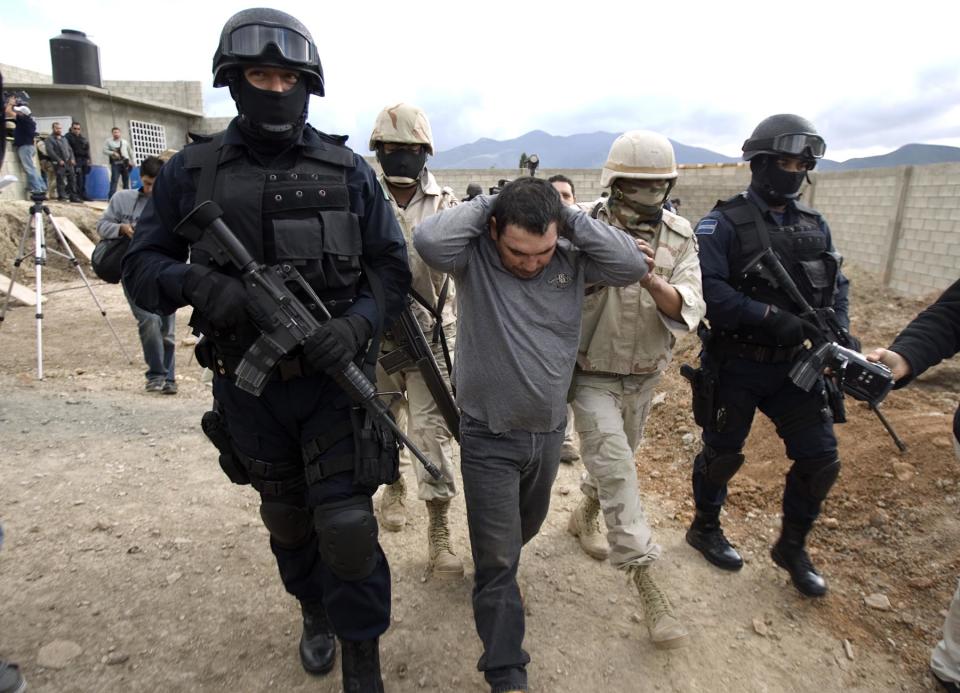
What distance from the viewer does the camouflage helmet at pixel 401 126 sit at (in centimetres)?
318

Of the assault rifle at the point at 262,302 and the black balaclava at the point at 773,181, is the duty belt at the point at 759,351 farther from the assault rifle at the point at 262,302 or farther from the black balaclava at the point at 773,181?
the assault rifle at the point at 262,302

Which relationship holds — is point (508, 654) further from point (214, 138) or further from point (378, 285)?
point (214, 138)

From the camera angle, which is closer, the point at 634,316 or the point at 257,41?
the point at 257,41

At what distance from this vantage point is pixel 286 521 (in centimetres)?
233

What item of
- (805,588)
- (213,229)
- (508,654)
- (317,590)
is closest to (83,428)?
(317,590)

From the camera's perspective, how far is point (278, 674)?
246 cm

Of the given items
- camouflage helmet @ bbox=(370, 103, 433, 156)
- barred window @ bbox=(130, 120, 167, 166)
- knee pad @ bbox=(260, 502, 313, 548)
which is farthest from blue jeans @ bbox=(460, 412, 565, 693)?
barred window @ bbox=(130, 120, 167, 166)

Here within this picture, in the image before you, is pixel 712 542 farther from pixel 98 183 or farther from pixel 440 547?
pixel 98 183

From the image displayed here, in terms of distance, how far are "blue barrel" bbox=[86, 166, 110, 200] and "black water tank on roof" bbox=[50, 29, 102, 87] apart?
20.6 feet

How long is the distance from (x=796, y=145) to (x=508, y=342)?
1806 millimetres

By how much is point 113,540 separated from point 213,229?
2179mm

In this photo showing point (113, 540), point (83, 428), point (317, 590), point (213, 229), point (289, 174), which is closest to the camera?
point (213, 229)

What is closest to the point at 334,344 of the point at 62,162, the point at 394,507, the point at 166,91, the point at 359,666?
the point at 359,666

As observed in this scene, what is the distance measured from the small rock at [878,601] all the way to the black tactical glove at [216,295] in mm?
3166
